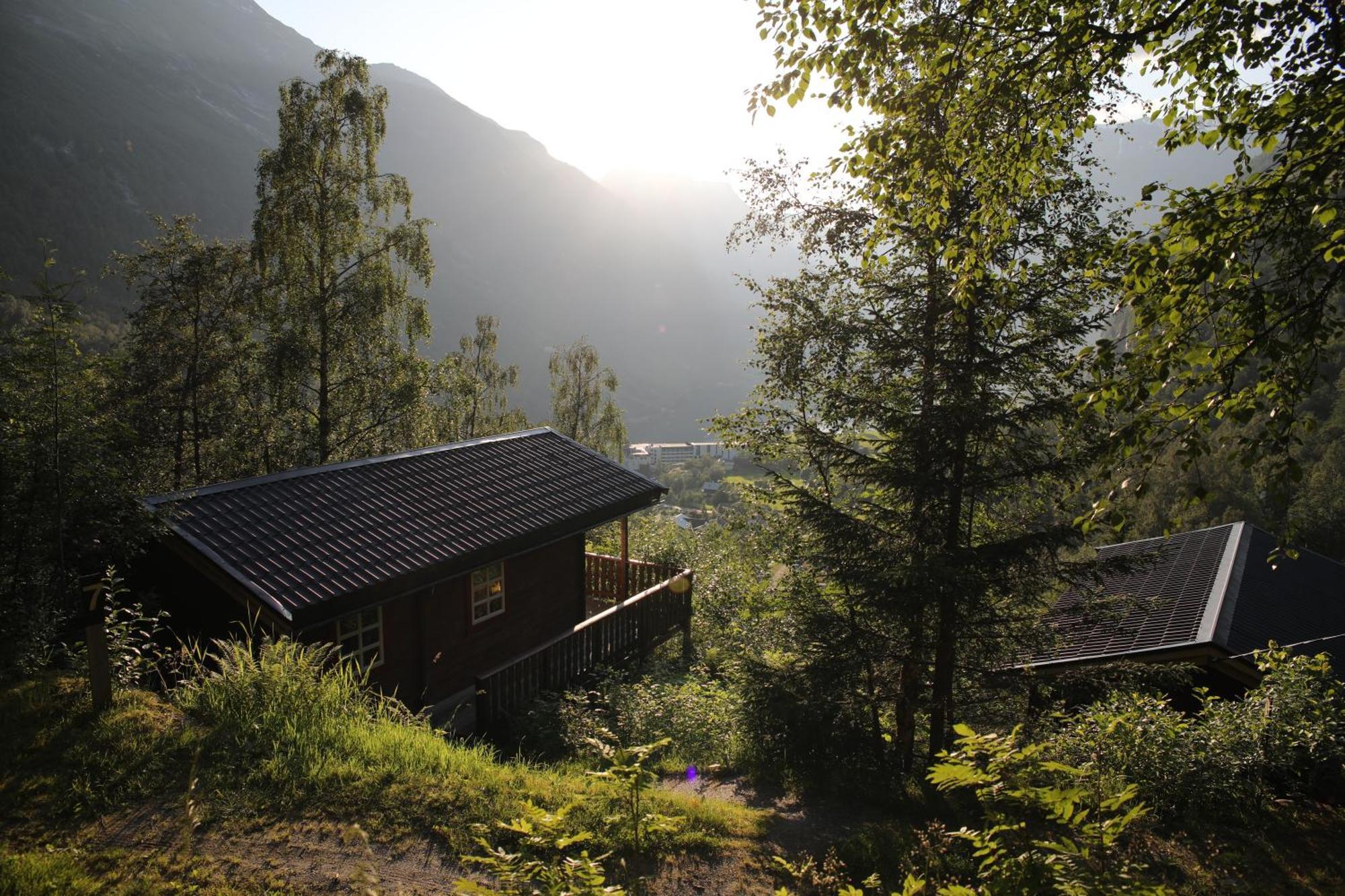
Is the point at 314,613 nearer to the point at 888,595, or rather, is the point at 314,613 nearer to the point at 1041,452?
the point at 888,595

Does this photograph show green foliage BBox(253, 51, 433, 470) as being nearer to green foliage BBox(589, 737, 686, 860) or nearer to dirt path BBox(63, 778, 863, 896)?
dirt path BBox(63, 778, 863, 896)

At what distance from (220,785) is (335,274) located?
14.4m

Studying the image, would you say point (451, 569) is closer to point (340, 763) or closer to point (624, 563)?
point (340, 763)

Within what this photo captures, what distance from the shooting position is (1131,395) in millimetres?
3779

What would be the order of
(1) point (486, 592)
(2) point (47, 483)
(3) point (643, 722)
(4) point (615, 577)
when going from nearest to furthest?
1. (2) point (47, 483)
2. (3) point (643, 722)
3. (1) point (486, 592)
4. (4) point (615, 577)

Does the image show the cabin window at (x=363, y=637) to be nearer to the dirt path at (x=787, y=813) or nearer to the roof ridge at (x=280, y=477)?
the roof ridge at (x=280, y=477)

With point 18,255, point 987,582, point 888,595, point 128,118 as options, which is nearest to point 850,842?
point 888,595

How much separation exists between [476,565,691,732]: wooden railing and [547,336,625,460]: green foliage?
56.0 ft

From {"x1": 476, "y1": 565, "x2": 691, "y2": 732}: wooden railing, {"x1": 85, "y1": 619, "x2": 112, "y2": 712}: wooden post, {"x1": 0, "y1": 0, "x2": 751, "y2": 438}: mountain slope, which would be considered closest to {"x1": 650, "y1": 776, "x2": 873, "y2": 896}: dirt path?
{"x1": 476, "y1": 565, "x2": 691, "y2": 732}: wooden railing

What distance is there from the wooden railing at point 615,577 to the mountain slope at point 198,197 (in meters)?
17.7

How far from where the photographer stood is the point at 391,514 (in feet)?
31.1

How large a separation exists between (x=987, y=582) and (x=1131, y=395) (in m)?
3.47

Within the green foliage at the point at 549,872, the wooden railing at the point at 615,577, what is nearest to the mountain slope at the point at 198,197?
the wooden railing at the point at 615,577

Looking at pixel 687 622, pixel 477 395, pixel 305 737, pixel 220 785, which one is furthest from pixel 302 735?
pixel 477 395
